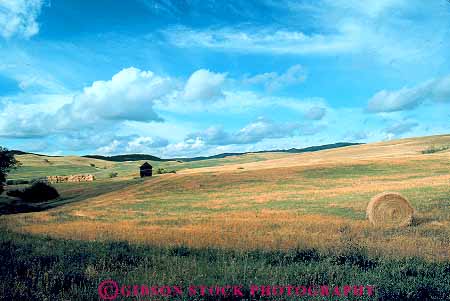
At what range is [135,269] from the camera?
1002 centimetres

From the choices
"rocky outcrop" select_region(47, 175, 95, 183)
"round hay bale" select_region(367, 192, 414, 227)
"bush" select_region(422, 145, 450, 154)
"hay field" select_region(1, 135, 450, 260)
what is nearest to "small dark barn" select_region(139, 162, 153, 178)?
"rocky outcrop" select_region(47, 175, 95, 183)

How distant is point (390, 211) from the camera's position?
22250 millimetres

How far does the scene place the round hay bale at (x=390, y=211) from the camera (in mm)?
21469

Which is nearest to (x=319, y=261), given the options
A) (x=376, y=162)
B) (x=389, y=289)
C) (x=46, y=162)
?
(x=389, y=289)

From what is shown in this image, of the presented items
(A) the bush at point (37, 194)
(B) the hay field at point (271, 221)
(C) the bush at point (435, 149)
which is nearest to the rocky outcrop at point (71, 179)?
(A) the bush at point (37, 194)

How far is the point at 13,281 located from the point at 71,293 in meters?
1.58

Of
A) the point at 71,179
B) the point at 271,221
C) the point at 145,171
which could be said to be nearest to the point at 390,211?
the point at 271,221

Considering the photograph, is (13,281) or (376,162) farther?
(376,162)

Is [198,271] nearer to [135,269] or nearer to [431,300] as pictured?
[135,269]

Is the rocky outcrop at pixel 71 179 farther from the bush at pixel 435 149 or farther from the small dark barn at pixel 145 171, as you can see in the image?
the bush at pixel 435 149

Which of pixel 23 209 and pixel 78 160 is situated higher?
pixel 78 160

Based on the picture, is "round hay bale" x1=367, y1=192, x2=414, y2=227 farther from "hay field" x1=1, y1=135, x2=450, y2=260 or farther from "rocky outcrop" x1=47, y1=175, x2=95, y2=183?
"rocky outcrop" x1=47, y1=175, x2=95, y2=183

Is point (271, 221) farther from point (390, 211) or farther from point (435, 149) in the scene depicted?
point (435, 149)

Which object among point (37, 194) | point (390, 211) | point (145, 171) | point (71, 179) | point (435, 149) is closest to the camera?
point (390, 211)
